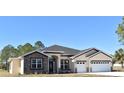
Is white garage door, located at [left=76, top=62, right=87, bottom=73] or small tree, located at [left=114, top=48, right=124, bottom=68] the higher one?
small tree, located at [left=114, top=48, right=124, bottom=68]

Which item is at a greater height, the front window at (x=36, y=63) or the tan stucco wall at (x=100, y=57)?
the tan stucco wall at (x=100, y=57)

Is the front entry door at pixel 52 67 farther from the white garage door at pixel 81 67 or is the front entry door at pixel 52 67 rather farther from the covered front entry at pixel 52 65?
Result: the white garage door at pixel 81 67

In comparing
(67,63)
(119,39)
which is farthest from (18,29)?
(67,63)

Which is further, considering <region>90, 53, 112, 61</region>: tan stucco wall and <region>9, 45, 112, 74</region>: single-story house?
<region>90, 53, 112, 61</region>: tan stucco wall

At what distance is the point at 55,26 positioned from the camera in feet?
78.0

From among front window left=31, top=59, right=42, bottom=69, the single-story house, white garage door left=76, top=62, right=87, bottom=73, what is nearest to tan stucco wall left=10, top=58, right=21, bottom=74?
the single-story house

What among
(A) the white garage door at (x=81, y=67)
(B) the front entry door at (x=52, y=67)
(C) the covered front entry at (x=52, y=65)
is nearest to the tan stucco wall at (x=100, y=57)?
(A) the white garage door at (x=81, y=67)

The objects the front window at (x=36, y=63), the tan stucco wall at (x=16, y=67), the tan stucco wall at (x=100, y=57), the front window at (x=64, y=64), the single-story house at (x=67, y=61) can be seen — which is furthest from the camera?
the tan stucco wall at (x=100, y=57)

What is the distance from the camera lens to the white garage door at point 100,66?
3712 centimetres

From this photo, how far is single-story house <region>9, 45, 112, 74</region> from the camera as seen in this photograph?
34562mm

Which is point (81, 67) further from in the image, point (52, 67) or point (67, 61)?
point (52, 67)

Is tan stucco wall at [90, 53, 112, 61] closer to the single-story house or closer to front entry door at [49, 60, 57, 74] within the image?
the single-story house
